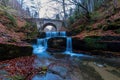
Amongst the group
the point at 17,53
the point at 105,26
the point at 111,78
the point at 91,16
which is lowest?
the point at 111,78

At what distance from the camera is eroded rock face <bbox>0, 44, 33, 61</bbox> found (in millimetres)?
8852

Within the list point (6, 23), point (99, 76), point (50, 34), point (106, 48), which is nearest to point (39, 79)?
point (99, 76)

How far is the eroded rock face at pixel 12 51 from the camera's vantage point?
885cm

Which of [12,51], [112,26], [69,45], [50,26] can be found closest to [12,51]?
[12,51]

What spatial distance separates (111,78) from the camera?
6.41 m

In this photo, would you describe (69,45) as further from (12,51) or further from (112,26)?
(12,51)

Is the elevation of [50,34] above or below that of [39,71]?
above

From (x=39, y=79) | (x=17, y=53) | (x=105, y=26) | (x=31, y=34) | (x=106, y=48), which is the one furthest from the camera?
(x=31, y=34)

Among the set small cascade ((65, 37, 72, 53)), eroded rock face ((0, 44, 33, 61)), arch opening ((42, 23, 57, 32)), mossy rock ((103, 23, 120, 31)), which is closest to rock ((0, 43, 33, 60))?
eroded rock face ((0, 44, 33, 61))

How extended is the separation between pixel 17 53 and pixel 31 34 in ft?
31.0

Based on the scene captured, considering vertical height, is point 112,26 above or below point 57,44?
above

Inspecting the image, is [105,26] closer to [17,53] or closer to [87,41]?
[87,41]

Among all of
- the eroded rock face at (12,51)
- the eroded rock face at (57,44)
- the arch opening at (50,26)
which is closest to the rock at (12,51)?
the eroded rock face at (12,51)

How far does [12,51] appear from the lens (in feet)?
30.9
